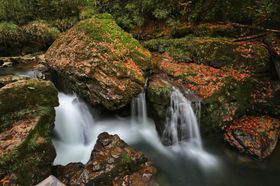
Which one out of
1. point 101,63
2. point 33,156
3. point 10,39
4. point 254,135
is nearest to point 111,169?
point 33,156

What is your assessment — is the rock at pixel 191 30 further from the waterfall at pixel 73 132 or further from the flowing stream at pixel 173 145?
the waterfall at pixel 73 132

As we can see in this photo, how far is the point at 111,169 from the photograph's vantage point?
690 centimetres

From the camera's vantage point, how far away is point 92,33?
30.5 feet

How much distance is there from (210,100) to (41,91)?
5.65 metres

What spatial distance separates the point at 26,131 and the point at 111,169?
97.4 inches

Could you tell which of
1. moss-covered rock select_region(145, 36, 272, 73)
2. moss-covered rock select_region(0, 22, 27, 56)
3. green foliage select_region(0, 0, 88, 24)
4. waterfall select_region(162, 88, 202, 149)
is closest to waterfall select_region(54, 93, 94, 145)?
waterfall select_region(162, 88, 202, 149)

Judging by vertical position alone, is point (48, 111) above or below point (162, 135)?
above

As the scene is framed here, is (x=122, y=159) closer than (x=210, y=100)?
Yes

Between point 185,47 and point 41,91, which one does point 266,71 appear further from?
point 41,91

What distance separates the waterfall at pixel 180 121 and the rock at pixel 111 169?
1605mm

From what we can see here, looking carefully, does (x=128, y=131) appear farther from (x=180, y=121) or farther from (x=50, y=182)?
(x=50, y=182)

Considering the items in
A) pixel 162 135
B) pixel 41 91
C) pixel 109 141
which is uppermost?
pixel 41 91

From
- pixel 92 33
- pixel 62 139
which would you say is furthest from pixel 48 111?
pixel 92 33

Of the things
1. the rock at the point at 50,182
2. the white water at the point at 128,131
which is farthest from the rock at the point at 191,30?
the rock at the point at 50,182
